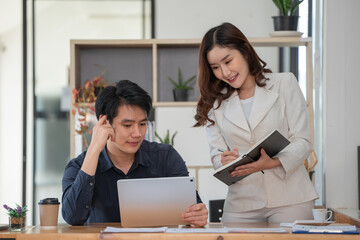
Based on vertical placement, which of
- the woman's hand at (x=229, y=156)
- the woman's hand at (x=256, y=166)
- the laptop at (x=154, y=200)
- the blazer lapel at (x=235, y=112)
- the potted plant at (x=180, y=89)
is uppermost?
the potted plant at (x=180, y=89)

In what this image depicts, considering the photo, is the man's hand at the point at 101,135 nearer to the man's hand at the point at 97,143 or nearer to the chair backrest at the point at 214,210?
the man's hand at the point at 97,143

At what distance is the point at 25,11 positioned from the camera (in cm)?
650

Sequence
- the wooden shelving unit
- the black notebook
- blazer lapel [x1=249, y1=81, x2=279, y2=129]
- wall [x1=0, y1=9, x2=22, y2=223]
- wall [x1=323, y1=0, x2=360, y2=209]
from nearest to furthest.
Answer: the black notebook → blazer lapel [x1=249, y1=81, x2=279, y2=129] → wall [x1=323, y1=0, x2=360, y2=209] → the wooden shelving unit → wall [x1=0, y1=9, x2=22, y2=223]

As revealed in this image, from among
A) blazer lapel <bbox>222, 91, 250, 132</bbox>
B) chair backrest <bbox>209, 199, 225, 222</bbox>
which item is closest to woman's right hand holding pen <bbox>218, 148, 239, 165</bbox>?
blazer lapel <bbox>222, 91, 250, 132</bbox>

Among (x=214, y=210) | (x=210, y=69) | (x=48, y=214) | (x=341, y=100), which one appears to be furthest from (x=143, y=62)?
(x=48, y=214)

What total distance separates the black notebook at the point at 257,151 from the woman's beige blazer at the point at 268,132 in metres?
0.08

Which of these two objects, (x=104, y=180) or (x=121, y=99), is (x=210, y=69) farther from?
(x=104, y=180)

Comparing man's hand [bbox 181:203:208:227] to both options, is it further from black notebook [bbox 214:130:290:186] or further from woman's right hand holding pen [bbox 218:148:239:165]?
woman's right hand holding pen [bbox 218:148:239:165]

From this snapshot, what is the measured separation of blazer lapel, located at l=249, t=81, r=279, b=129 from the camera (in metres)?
2.57

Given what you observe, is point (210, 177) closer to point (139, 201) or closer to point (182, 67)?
point (182, 67)

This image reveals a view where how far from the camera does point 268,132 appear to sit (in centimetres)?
260

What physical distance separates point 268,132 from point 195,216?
621 millimetres

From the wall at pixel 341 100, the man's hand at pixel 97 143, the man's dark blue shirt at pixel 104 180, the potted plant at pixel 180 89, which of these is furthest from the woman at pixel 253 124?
the potted plant at pixel 180 89

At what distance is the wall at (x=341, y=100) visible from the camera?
3.47 meters
